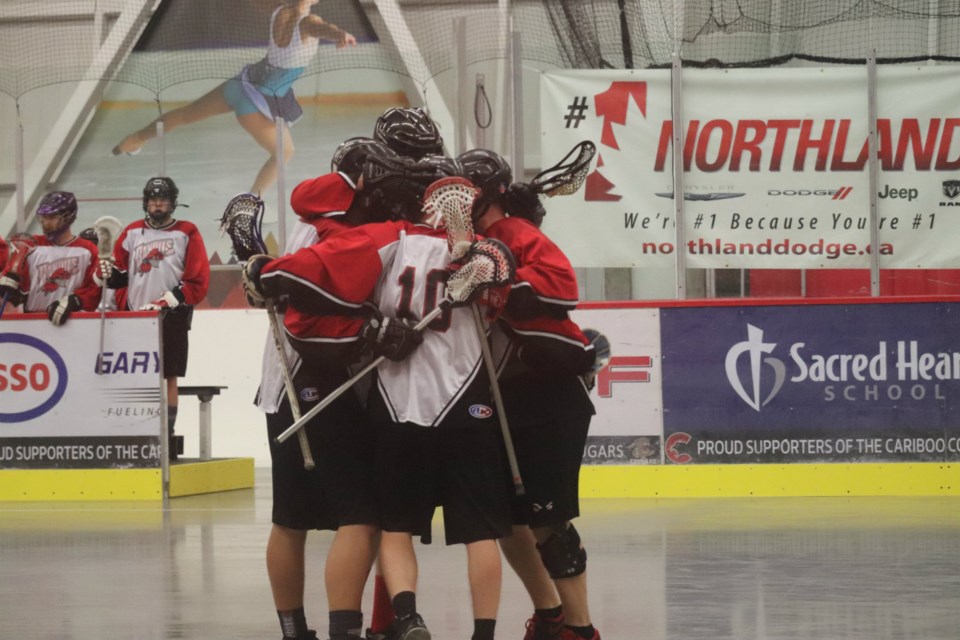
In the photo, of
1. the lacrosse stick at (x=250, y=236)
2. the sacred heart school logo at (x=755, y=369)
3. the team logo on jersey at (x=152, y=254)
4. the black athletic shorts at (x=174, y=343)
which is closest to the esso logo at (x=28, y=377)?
the black athletic shorts at (x=174, y=343)

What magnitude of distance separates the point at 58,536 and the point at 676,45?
5.25m

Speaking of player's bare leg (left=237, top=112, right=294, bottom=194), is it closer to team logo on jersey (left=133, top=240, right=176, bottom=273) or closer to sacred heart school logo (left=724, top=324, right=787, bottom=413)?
team logo on jersey (left=133, top=240, right=176, bottom=273)

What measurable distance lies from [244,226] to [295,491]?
916 mm

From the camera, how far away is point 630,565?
7598mm

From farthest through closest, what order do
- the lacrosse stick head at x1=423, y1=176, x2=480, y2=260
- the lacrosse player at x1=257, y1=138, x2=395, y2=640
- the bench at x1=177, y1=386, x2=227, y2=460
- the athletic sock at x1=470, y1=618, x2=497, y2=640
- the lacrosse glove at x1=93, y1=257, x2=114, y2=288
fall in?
1. the bench at x1=177, y1=386, x2=227, y2=460
2. the lacrosse glove at x1=93, y1=257, x2=114, y2=288
3. the lacrosse player at x1=257, y1=138, x2=395, y2=640
4. the lacrosse stick head at x1=423, y1=176, x2=480, y2=260
5. the athletic sock at x1=470, y1=618, x2=497, y2=640

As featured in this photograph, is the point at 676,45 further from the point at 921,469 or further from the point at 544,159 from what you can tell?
the point at 921,469

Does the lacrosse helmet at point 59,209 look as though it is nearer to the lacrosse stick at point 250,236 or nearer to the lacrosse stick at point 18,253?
the lacrosse stick at point 18,253

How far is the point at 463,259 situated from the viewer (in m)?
5.14

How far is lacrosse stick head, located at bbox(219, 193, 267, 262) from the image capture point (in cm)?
569

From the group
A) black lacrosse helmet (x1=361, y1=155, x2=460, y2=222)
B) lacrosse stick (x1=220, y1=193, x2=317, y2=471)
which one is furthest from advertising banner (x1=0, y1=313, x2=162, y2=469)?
black lacrosse helmet (x1=361, y1=155, x2=460, y2=222)

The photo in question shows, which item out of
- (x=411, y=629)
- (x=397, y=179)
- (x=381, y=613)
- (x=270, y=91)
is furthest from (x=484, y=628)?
(x=270, y=91)

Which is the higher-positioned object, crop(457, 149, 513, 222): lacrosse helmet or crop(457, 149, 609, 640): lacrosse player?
crop(457, 149, 513, 222): lacrosse helmet

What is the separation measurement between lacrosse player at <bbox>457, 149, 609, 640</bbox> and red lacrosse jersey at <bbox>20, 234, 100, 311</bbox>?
6.64 m

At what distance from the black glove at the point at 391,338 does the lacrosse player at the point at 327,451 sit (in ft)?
0.28
